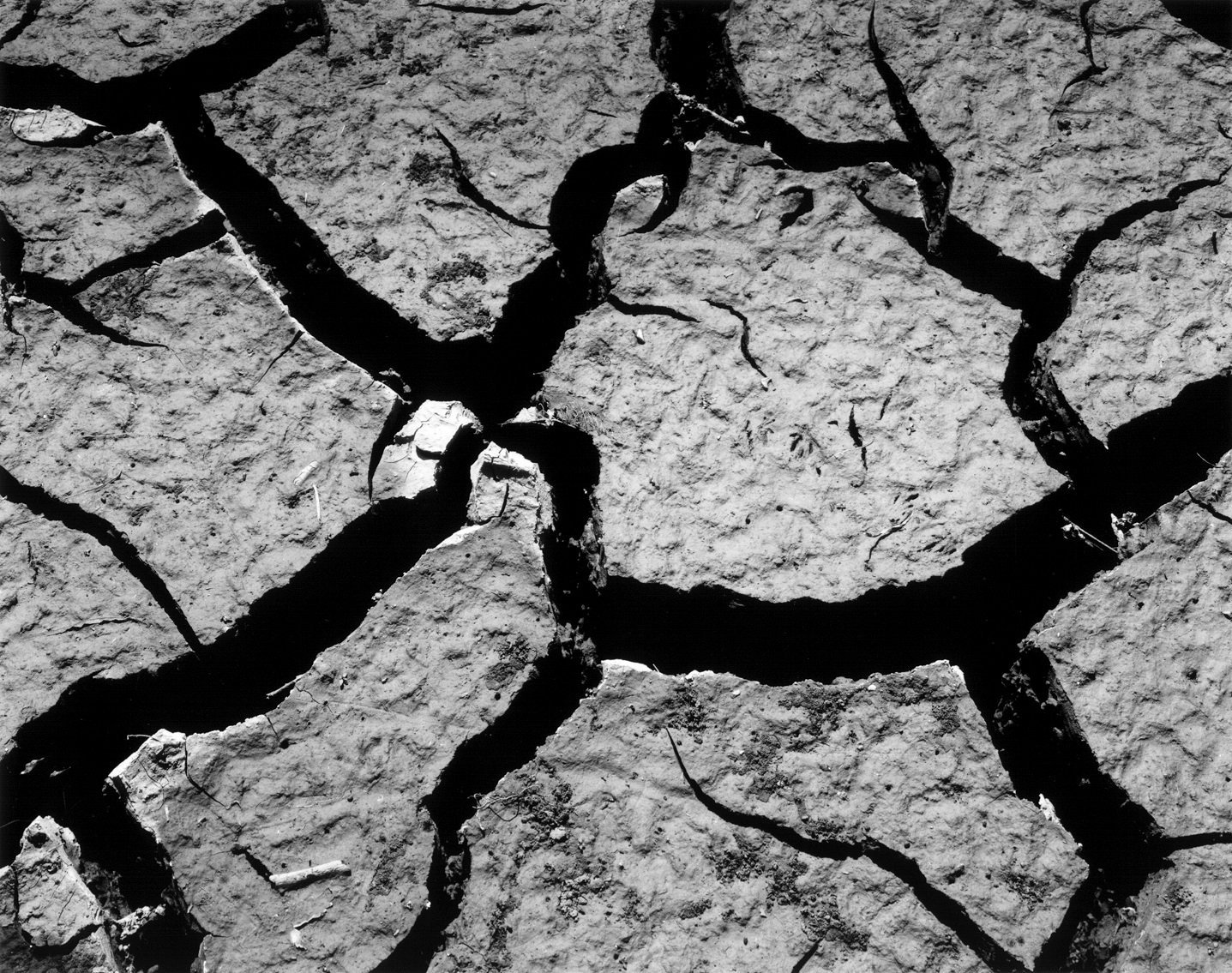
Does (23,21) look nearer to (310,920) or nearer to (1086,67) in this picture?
(310,920)

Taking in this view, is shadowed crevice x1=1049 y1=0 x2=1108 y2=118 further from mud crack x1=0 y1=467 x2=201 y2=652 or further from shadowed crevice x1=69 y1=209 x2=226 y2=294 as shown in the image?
mud crack x1=0 y1=467 x2=201 y2=652

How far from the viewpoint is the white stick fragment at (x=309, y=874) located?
119 cm

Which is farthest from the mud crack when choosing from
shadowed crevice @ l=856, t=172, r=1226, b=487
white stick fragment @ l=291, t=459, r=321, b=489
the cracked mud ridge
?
shadowed crevice @ l=856, t=172, r=1226, b=487

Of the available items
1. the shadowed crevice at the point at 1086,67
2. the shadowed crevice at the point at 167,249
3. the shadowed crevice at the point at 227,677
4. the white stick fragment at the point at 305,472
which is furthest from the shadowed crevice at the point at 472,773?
the shadowed crevice at the point at 1086,67

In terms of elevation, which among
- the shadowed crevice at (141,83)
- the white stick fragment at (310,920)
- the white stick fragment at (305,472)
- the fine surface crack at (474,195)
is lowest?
the white stick fragment at (310,920)

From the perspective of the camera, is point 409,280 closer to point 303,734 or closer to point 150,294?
point 150,294

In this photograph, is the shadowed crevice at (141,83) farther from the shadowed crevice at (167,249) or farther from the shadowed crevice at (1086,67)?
the shadowed crevice at (1086,67)

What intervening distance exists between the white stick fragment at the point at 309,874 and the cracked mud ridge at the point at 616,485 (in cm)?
1

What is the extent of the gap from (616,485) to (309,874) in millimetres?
658

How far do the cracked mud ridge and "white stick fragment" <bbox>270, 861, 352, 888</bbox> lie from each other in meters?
0.01

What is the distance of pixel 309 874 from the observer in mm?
1196

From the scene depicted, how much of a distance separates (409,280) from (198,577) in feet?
1.75

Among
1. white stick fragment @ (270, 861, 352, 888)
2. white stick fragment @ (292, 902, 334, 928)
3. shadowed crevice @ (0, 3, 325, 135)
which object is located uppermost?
shadowed crevice @ (0, 3, 325, 135)

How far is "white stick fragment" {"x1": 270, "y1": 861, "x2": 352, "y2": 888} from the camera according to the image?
47.0 inches
